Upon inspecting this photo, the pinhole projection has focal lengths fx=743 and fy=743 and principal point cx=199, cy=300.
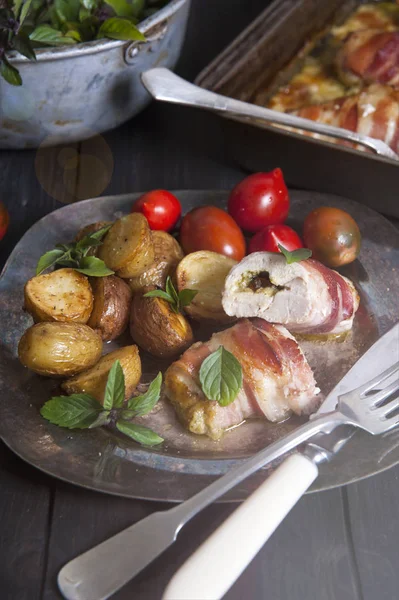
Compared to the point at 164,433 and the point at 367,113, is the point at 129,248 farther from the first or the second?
the point at 367,113

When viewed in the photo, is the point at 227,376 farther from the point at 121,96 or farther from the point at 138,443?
the point at 121,96

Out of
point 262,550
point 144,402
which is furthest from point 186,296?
point 262,550

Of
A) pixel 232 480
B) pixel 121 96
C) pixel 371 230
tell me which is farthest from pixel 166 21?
pixel 232 480

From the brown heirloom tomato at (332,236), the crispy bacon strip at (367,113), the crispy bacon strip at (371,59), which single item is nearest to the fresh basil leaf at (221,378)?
the brown heirloom tomato at (332,236)

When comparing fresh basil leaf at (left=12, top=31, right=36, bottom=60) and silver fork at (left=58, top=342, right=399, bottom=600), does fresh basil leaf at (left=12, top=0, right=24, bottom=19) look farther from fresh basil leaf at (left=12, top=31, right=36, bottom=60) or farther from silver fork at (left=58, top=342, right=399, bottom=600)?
silver fork at (left=58, top=342, right=399, bottom=600)

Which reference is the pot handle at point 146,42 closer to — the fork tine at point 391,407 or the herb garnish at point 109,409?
the herb garnish at point 109,409

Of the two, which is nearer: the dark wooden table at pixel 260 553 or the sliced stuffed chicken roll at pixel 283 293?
the dark wooden table at pixel 260 553
